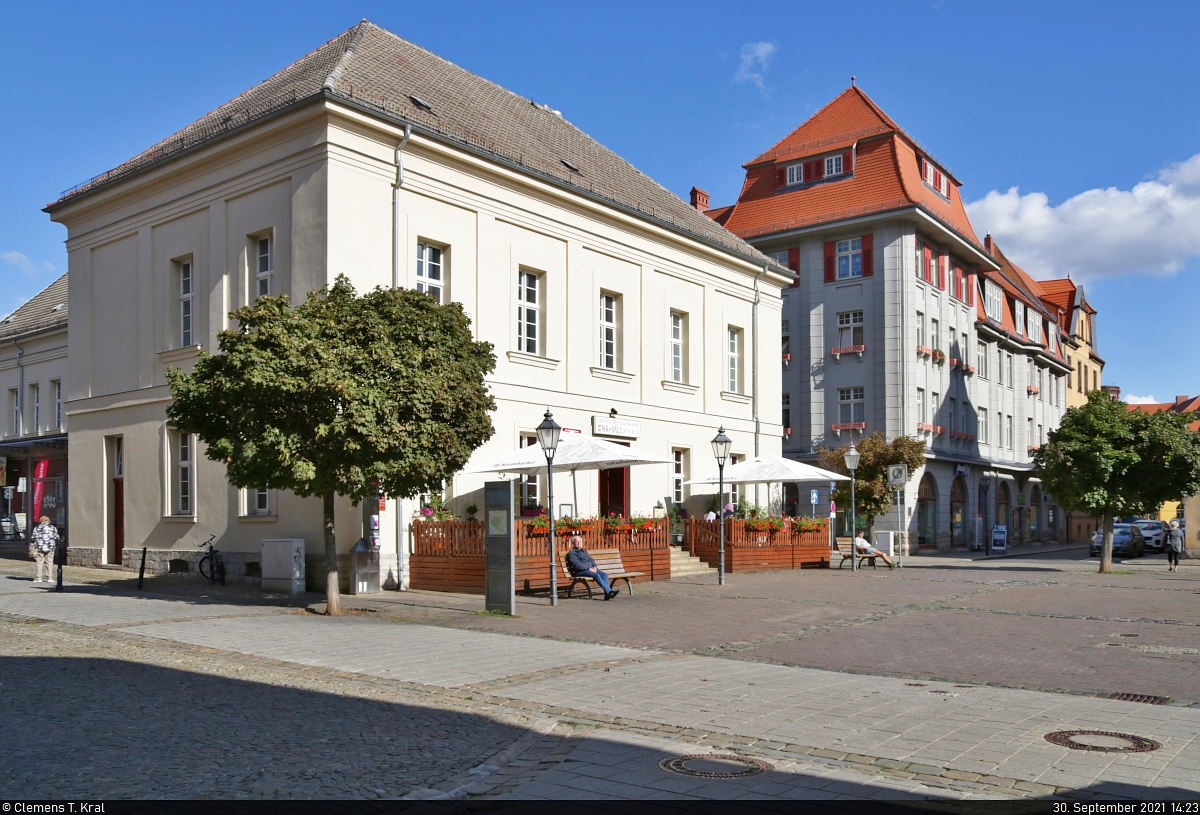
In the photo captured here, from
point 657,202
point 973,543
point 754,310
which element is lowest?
point 973,543

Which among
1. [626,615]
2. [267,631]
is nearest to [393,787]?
[267,631]

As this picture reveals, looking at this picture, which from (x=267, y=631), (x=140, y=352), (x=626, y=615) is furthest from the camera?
(x=140, y=352)

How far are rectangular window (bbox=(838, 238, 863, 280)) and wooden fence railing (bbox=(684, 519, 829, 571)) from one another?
1761cm

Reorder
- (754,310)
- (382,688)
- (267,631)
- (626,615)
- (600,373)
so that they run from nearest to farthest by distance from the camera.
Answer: (382,688) < (267,631) < (626,615) < (600,373) < (754,310)

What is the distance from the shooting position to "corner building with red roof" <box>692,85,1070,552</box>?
43.2 m

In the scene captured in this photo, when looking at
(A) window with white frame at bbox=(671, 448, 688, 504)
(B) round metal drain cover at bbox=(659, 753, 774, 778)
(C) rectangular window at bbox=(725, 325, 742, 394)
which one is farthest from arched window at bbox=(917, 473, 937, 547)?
(B) round metal drain cover at bbox=(659, 753, 774, 778)

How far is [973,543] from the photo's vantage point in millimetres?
48250

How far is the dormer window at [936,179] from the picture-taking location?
155 ft

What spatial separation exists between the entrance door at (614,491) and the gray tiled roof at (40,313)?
806 inches

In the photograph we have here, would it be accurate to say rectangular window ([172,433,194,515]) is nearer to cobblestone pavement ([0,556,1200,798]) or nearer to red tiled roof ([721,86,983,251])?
cobblestone pavement ([0,556,1200,798])

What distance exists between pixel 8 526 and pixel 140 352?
49.8 feet

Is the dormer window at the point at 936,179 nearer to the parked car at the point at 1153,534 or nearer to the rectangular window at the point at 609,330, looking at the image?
the parked car at the point at 1153,534

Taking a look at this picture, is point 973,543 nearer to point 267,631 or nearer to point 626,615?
point 626,615

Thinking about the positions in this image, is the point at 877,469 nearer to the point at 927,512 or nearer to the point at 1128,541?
the point at 927,512
